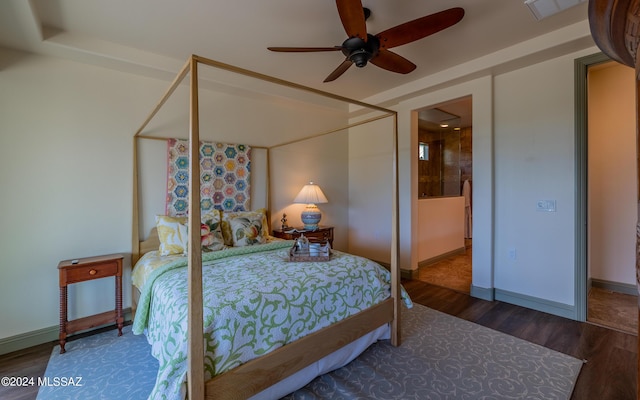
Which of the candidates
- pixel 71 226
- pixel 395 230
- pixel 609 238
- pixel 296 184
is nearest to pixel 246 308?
pixel 395 230

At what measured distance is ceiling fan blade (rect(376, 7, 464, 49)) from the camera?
1712 mm

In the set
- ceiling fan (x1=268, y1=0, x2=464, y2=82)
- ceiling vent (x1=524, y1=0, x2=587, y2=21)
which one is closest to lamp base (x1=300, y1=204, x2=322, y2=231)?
ceiling fan (x1=268, y1=0, x2=464, y2=82)

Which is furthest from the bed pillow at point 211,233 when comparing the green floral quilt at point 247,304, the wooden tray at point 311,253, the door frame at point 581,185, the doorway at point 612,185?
the doorway at point 612,185

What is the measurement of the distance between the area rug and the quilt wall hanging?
1.39 m

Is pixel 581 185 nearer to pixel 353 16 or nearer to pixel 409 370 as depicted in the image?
pixel 409 370

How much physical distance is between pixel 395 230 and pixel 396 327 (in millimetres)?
794

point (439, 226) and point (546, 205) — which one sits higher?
point (546, 205)

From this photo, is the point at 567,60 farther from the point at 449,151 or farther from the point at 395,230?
the point at 449,151

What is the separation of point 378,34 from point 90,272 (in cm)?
298

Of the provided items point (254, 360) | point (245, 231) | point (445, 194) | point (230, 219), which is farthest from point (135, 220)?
point (445, 194)

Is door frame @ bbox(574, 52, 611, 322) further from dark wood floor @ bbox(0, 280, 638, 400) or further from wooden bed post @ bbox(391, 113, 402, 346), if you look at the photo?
wooden bed post @ bbox(391, 113, 402, 346)

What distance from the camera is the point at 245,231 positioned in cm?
297

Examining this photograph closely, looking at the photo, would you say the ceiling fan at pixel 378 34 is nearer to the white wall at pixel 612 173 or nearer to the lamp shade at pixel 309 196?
the lamp shade at pixel 309 196

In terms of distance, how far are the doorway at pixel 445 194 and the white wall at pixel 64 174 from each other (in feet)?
11.9
